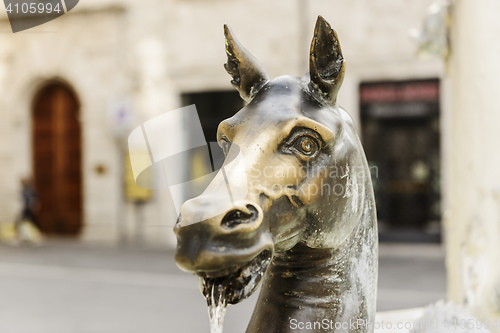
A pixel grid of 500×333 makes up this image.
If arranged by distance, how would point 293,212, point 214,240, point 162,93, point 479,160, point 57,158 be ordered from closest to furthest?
point 214,240 < point 293,212 < point 479,160 < point 162,93 < point 57,158

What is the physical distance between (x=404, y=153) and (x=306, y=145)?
32.0ft

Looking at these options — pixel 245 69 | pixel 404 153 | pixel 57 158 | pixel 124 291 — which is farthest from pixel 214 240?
pixel 57 158

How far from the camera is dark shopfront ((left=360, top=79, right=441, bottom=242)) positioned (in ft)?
33.1

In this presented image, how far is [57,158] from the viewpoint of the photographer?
1238 cm

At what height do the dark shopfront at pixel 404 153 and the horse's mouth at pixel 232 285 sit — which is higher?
the horse's mouth at pixel 232 285

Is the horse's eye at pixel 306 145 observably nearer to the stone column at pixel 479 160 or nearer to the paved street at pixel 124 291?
the stone column at pixel 479 160

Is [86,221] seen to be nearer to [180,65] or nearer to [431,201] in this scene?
[180,65]

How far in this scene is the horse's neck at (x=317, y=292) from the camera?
49.8 inches

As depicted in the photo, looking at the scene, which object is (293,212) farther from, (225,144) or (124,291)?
(124,291)

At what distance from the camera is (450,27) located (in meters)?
2.56

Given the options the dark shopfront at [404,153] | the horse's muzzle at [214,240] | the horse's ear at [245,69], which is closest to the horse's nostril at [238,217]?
the horse's muzzle at [214,240]

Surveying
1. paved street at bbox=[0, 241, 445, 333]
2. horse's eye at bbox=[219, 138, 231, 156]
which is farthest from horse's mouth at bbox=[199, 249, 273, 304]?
paved street at bbox=[0, 241, 445, 333]

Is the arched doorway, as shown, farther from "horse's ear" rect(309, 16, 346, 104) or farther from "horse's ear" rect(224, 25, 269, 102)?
"horse's ear" rect(309, 16, 346, 104)

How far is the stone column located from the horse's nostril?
1.15 metres
